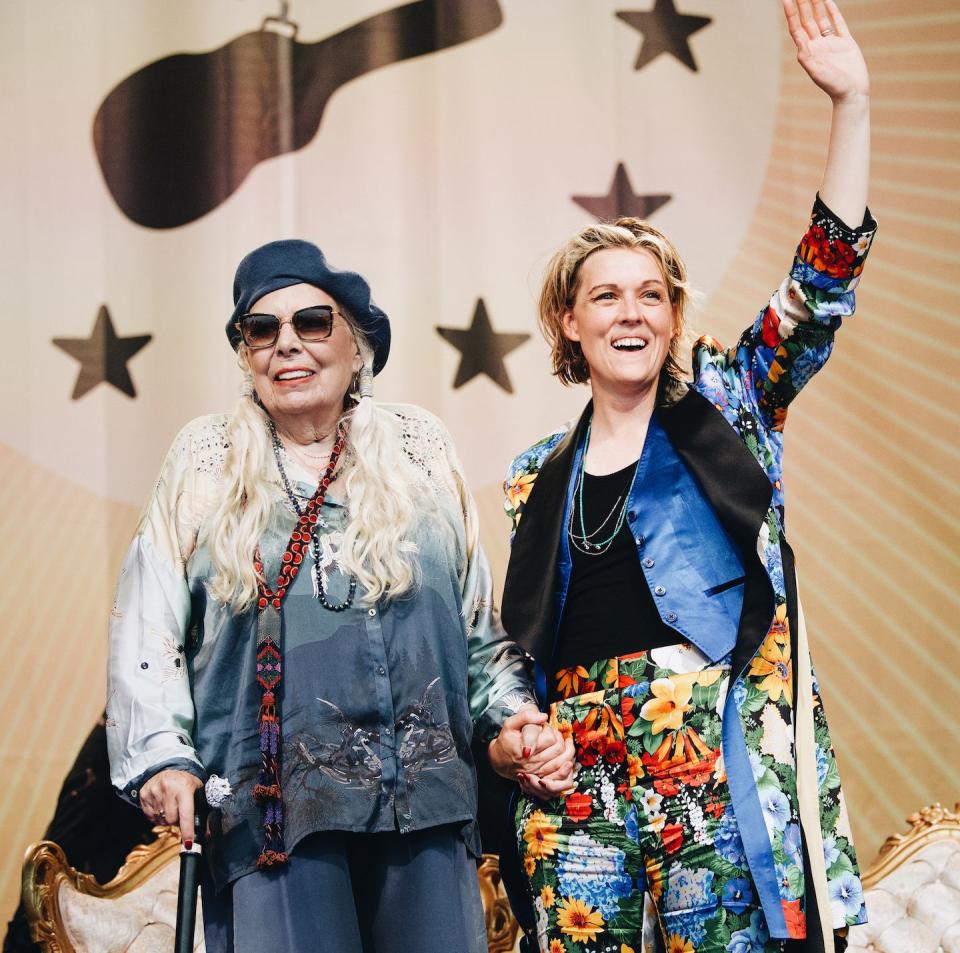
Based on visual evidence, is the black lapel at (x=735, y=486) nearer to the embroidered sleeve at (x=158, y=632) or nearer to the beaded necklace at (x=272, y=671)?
Answer: the beaded necklace at (x=272, y=671)

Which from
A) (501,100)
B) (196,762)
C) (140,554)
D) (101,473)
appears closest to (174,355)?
(101,473)

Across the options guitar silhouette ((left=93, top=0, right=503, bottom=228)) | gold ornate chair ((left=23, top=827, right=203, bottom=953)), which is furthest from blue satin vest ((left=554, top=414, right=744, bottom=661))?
guitar silhouette ((left=93, top=0, right=503, bottom=228))

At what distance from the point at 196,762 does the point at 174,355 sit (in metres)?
1.63

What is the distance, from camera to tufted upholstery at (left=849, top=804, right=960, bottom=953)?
2932 millimetres

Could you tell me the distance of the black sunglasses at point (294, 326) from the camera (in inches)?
77.3

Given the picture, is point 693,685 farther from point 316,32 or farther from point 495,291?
point 316,32

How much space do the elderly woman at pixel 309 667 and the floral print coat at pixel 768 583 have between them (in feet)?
0.54

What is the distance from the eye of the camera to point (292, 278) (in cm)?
199

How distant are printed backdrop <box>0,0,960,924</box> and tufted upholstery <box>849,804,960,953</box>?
256mm

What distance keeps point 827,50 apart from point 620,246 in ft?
1.54

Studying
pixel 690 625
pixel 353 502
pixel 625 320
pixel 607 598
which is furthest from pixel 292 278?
pixel 690 625

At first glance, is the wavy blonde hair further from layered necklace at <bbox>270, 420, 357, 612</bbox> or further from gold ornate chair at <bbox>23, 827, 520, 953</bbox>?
gold ornate chair at <bbox>23, 827, 520, 953</bbox>

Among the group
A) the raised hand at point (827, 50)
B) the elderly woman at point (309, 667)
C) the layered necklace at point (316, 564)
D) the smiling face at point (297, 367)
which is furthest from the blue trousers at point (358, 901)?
Result: the raised hand at point (827, 50)

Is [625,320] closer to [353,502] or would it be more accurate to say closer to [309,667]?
[353,502]
